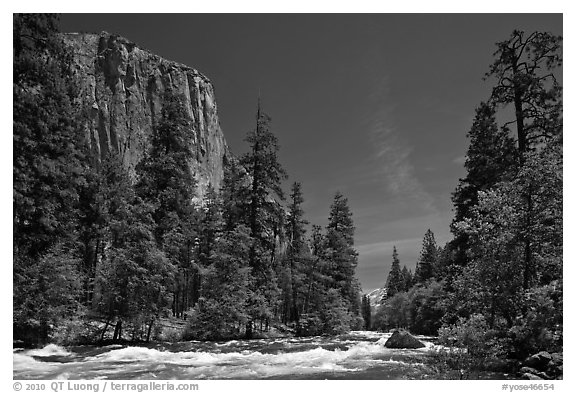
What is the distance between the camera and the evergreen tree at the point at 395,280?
2761 inches

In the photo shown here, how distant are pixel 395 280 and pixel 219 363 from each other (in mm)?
64850

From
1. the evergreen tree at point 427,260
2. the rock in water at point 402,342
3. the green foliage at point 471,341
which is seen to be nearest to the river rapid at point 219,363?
the rock in water at point 402,342

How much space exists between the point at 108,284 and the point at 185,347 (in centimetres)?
439

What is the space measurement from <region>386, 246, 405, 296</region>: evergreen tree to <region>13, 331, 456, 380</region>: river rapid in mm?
58707

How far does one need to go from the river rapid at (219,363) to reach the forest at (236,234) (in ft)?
6.17

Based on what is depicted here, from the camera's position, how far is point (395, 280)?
234 ft

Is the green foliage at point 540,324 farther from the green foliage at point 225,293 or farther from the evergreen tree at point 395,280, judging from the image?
the evergreen tree at point 395,280

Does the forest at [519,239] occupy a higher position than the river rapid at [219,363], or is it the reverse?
the forest at [519,239]

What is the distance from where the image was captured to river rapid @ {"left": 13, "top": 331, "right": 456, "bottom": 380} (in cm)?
927

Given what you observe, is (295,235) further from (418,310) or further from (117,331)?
(117,331)

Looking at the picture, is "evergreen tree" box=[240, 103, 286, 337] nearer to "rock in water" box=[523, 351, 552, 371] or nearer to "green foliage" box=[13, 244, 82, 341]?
"green foliage" box=[13, 244, 82, 341]

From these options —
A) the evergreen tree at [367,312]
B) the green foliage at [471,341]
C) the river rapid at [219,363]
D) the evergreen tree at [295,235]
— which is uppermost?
the evergreen tree at [295,235]

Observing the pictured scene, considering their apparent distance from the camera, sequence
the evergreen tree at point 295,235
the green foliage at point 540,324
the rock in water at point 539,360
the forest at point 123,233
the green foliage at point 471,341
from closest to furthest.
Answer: the green foliage at point 471,341 < the green foliage at point 540,324 < the rock in water at point 539,360 < the forest at point 123,233 < the evergreen tree at point 295,235
